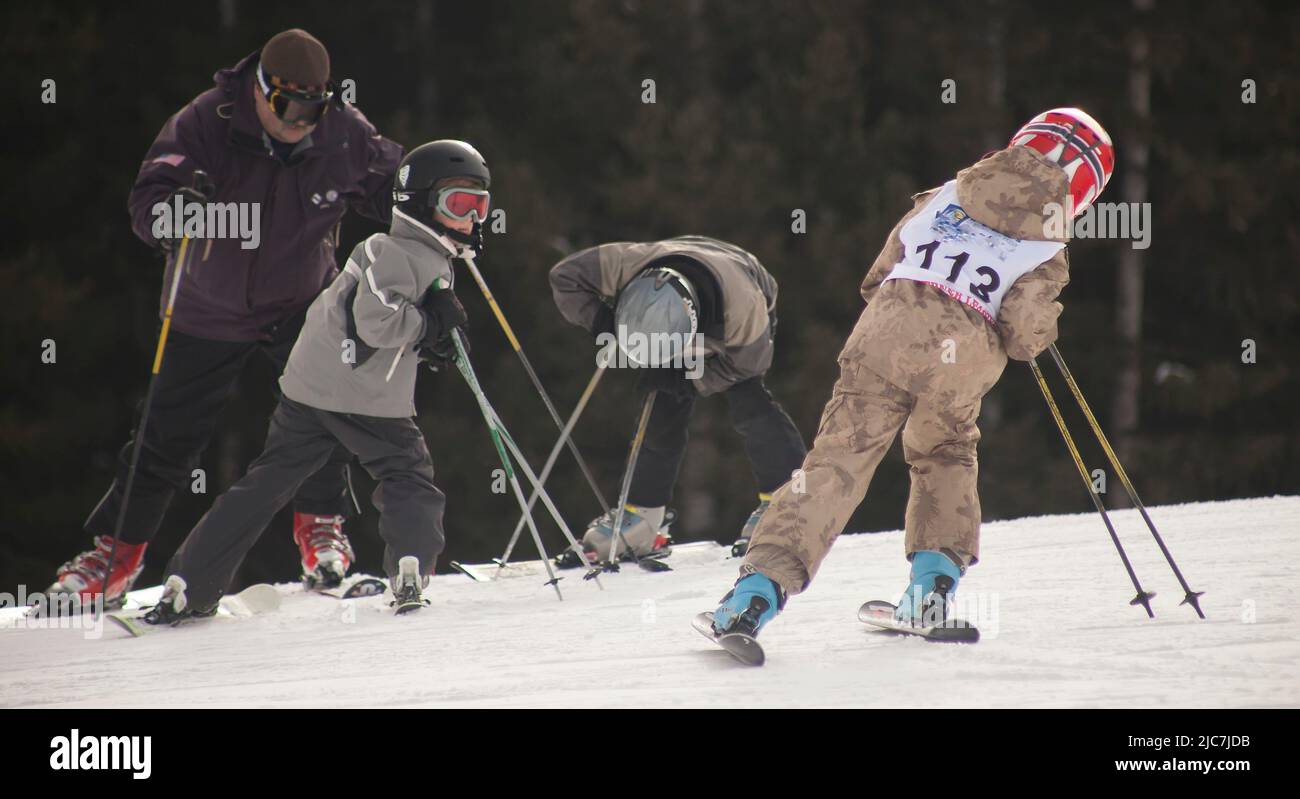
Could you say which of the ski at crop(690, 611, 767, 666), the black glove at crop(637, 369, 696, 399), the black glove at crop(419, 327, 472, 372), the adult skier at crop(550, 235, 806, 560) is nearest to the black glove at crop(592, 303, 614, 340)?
the adult skier at crop(550, 235, 806, 560)

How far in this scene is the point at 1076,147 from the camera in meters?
3.56

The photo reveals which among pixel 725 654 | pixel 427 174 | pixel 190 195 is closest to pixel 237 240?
pixel 190 195

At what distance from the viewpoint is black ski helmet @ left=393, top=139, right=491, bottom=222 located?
433cm

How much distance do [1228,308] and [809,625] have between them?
33.3ft

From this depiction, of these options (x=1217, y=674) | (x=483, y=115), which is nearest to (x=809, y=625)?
(x=1217, y=674)

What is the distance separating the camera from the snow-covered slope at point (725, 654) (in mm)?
3045

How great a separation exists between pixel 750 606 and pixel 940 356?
0.74 meters

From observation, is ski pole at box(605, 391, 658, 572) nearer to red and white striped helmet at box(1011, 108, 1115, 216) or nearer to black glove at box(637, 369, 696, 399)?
black glove at box(637, 369, 696, 399)

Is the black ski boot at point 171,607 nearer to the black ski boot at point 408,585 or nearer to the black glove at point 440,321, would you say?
the black ski boot at point 408,585

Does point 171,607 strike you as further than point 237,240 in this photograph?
No

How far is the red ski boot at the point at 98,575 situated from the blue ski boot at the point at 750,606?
229 cm

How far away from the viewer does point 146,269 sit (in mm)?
11688

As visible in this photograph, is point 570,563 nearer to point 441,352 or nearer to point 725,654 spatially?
point 441,352

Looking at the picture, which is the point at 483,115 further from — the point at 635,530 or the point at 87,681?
the point at 87,681
